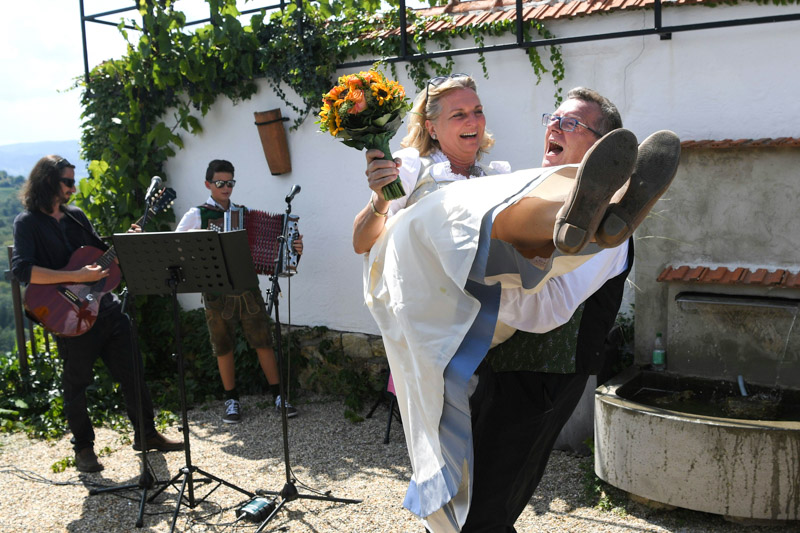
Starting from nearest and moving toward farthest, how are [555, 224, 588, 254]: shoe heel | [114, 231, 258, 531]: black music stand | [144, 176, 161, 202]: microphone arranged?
[555, 224, 588, 254]: shoe heel → [114, 231, 258, 531]: black music stand → [144, 176, 161, 202]: microphone

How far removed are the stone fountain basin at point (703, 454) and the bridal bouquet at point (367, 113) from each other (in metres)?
2.16

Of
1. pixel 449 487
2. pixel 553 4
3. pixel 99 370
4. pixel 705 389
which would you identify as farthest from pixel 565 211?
pixel 99 370

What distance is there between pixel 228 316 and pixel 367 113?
13.7 feet

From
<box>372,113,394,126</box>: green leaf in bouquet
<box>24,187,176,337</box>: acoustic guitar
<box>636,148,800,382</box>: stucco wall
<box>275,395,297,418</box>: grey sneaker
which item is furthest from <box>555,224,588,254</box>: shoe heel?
<box>275,395,297,418</box>: grey sneaker

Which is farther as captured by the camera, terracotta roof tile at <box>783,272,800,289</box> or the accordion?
the accordion

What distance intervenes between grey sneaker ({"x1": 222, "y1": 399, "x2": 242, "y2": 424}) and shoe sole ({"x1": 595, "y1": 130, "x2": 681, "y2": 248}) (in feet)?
16.6

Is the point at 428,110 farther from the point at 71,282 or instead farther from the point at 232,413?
the point at 232,413

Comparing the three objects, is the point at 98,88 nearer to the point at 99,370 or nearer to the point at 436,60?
the point at 99,370

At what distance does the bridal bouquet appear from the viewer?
8.89 feet

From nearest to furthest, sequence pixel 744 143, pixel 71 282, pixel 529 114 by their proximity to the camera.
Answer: pixel 744 143, pixel 71 282, pixel 529 114

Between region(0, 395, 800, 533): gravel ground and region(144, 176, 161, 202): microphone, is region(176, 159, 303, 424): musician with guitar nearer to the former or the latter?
region(0, 395, 800, 533): gravel ground

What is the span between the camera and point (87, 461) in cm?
546

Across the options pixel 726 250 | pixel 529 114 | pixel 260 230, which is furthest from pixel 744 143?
pixel 260 230

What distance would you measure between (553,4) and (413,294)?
3.98 m
